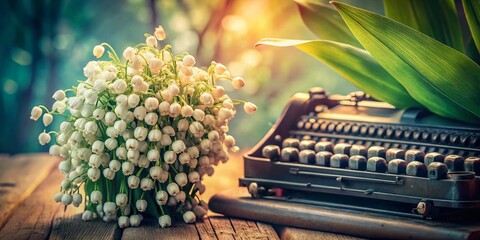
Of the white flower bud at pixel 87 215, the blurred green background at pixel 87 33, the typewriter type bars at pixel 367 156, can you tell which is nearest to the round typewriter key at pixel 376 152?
the typewriter type bars at pixel 367 156

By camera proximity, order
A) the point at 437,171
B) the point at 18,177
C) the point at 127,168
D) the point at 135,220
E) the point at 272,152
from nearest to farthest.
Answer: the point at 437,171 → the point at 127,168 → the point at 135,220 → the point at 272,152 → the point at 18,177

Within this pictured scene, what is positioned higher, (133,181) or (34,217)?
(133,181)

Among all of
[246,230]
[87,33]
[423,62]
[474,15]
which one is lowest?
[246,230]

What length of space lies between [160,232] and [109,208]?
195 millimetres

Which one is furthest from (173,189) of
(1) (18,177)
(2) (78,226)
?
(1) (18,177)

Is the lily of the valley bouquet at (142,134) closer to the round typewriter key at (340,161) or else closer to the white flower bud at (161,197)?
the white flower bud at (161,197)

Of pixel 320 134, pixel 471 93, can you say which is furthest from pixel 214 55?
pixel 471 93

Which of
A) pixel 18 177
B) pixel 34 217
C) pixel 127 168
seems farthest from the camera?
pixel 18 177

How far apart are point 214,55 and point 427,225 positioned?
152 inches

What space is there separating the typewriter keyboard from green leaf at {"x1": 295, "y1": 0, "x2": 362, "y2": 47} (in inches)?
16.7

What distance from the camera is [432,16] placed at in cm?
261

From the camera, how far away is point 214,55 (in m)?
5.86

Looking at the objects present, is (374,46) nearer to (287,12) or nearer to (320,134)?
(320,134)

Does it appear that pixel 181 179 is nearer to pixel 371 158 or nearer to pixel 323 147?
pixel 323 147
